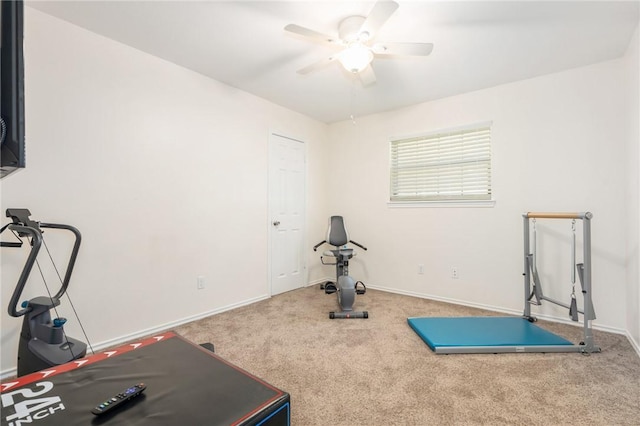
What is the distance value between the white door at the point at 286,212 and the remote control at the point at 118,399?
269cm

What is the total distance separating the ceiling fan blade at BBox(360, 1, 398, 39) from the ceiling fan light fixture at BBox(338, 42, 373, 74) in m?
0.16

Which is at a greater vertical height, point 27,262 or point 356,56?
point 356,56

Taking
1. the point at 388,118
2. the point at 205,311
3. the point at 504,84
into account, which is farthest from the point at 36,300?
the point at 504,84

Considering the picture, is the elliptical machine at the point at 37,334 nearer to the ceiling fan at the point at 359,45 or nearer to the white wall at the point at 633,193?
the ceiling fan at the point at 359,45

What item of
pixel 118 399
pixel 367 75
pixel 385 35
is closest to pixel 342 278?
pixel 367 75

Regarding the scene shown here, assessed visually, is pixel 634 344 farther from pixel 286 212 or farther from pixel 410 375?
pixel 286 212

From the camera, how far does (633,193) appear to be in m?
2.44

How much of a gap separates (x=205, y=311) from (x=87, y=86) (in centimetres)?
223

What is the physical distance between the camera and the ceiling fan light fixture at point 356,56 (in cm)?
213

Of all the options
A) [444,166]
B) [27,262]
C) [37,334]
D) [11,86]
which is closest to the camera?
[11,86]

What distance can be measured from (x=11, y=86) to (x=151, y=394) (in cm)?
107

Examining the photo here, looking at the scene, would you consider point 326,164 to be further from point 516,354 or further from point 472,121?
point 516,354

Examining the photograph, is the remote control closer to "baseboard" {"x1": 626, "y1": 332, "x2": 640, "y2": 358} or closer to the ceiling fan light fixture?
the ceiling fan light fixture

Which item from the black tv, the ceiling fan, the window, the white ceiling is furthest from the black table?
the window
